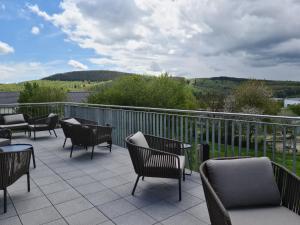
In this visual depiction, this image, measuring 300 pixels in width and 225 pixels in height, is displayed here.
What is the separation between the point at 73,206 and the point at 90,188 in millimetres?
558

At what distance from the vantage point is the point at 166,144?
3.77 meters

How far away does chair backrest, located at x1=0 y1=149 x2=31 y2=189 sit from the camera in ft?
8.68

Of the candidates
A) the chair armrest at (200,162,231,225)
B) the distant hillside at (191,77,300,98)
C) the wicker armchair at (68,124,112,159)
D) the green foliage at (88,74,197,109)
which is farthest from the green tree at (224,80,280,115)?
the chair armrest at (200,162,231,225)

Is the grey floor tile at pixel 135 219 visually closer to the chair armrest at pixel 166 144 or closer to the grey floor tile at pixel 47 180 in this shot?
the chair armrest at pixel 166 144

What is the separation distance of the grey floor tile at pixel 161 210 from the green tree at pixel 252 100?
79.8 feet

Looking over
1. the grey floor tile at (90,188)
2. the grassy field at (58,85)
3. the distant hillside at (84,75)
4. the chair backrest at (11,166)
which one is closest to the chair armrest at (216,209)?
the grey floor tile at (90,188)

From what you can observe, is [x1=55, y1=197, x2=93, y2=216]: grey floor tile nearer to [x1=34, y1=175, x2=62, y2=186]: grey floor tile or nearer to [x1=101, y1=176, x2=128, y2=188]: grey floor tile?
[x1=101, y1=176, x2=128, y2=188]: grey floor tile

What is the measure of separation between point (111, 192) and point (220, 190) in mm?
1763

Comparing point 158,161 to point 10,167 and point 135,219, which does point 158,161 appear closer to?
point 135,219

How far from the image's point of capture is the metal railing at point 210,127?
10.3 ft

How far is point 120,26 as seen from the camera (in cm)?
799

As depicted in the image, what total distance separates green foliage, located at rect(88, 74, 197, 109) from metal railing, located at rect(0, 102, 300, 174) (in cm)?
1449

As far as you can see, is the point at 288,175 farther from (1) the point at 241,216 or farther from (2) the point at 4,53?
(2) the point at 4,53

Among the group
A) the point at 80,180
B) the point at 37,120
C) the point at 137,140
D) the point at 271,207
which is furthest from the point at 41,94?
the point at 271,207
